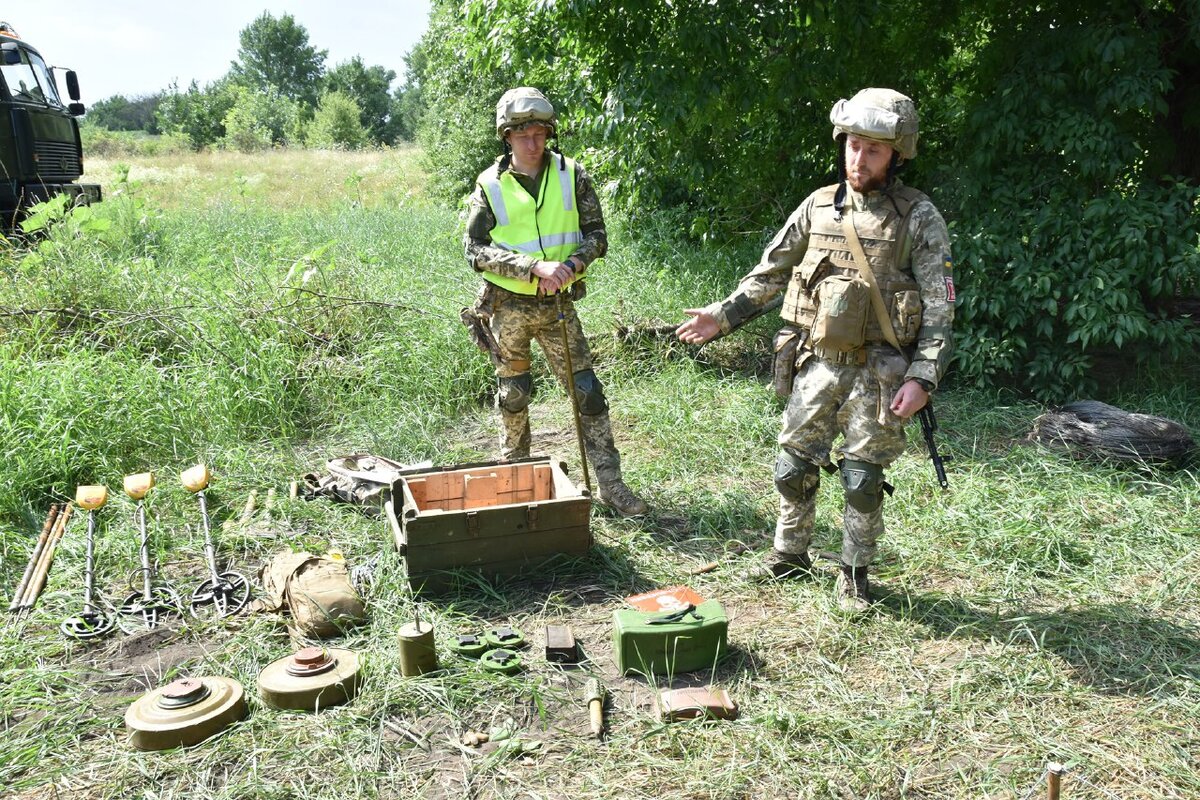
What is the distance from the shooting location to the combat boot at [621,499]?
15.6 feet

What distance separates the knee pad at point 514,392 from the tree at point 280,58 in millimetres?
77583

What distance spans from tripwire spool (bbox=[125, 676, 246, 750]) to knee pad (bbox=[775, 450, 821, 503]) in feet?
7.31

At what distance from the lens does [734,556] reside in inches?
171

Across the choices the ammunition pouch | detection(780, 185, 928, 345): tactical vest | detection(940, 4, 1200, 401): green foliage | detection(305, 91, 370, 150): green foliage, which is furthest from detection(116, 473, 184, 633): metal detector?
detection(305, 91, 370, 150): green foliage

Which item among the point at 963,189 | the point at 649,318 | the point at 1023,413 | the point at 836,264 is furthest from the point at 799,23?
the point at 836,264

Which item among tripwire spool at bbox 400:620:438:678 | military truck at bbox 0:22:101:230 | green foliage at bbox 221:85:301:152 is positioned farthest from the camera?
green foliage at bbox 221:85:301:152

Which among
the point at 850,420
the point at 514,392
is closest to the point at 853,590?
the point at 850,420

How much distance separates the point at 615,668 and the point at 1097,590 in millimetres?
2112

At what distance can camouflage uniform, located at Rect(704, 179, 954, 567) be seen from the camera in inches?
134

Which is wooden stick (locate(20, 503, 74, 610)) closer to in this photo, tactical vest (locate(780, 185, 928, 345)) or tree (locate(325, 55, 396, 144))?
tactical vest (locate(780, 185, 928, 345))

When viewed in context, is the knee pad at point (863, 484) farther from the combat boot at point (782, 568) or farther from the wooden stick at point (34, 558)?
the wooden stick at point (34, 558)

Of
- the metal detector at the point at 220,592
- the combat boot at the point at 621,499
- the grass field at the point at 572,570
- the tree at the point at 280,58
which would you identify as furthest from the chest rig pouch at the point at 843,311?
the tree at the point at 280,58

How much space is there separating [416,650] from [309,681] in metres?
0.37

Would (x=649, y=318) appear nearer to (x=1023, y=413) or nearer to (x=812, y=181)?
(x=812, y=181)
